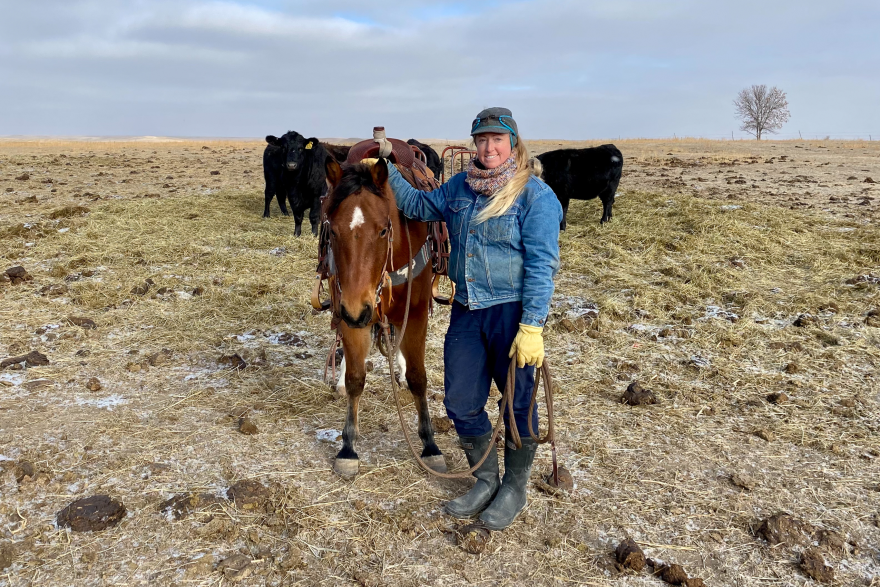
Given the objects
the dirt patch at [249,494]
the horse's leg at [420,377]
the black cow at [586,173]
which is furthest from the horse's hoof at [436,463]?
the black cow at [586,173]

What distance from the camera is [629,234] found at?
9562mm

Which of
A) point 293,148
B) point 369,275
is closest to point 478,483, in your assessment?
point 369,275

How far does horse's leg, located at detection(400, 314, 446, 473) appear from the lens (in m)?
3.58

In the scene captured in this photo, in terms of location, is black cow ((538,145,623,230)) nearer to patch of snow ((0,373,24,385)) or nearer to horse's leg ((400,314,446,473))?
horse's leg ((400,314,446,473))

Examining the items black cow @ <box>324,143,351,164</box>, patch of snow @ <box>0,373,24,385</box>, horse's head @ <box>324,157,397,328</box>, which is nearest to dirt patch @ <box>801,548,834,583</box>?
horse's head @ <box>324,157,397,328</box>

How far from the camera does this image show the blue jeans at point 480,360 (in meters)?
2.93

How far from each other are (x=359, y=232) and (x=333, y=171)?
0.45 metres

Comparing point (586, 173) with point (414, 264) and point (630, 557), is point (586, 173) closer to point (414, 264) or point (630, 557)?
point (414, 264)

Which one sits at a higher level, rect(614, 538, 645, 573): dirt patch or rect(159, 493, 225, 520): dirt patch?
rect(614, 538, 645, 573): dirt patch

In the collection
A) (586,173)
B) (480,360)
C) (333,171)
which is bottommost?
(480,360)

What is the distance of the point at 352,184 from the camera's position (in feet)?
9.61

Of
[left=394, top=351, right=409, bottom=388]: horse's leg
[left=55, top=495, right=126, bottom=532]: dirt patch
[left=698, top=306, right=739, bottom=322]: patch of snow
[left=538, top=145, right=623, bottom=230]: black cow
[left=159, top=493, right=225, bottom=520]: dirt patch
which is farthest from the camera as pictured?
[left=538, top=145, right=623, bottom=230]: black cow

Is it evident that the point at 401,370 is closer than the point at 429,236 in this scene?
No

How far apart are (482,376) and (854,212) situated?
11.0m
